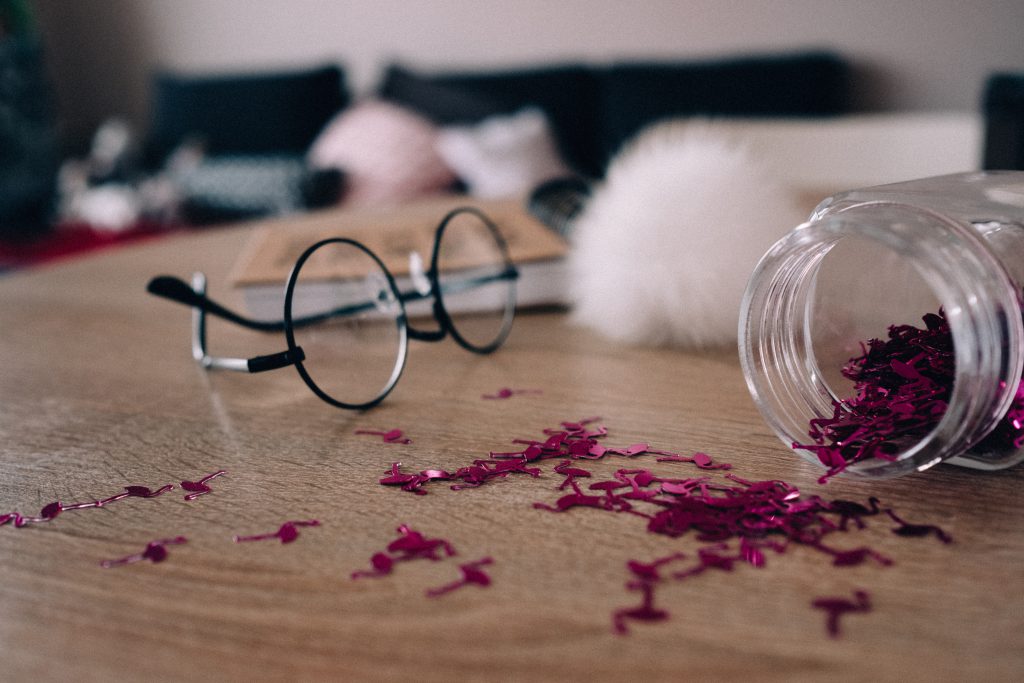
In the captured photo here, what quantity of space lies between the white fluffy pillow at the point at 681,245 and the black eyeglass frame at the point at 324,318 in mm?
100

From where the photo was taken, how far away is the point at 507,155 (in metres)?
2.64

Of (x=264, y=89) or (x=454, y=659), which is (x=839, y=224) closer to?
(x=454, y=659)

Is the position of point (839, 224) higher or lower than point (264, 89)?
lower

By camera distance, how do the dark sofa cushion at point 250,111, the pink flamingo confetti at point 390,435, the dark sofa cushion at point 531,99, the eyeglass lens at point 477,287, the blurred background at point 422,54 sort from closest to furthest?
1. the pink flamingo confetti at point 390,435
2. the eyeglass lens at point 477,287
3. the blurred background at point 422,54
4. the dark sofa cushion at point 531,99
5. the dark sofa cushion at point 250,111

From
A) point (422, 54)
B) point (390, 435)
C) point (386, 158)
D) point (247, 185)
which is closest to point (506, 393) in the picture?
point (390, 435)

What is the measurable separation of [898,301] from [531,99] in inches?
97.9

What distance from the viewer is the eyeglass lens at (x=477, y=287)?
0.78 meters

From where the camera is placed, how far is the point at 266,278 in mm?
791

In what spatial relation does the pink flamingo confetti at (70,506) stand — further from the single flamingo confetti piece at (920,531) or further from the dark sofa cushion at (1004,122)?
the dark sofa cushion at (1004,122)

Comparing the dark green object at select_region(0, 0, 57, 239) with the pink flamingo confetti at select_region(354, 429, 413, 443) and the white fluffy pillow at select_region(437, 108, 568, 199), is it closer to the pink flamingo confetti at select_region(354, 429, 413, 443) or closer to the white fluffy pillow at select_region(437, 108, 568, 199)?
the white fluffy pillow at select_region(437, 108, 568, 199)

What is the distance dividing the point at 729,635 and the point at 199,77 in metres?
3.52

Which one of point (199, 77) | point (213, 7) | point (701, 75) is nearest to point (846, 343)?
point (701, 75)

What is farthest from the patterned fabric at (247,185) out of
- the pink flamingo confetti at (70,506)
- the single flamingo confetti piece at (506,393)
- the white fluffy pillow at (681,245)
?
the pink flamingo confetti at (70,506)

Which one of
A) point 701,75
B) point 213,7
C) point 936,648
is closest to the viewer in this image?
point 936,648
